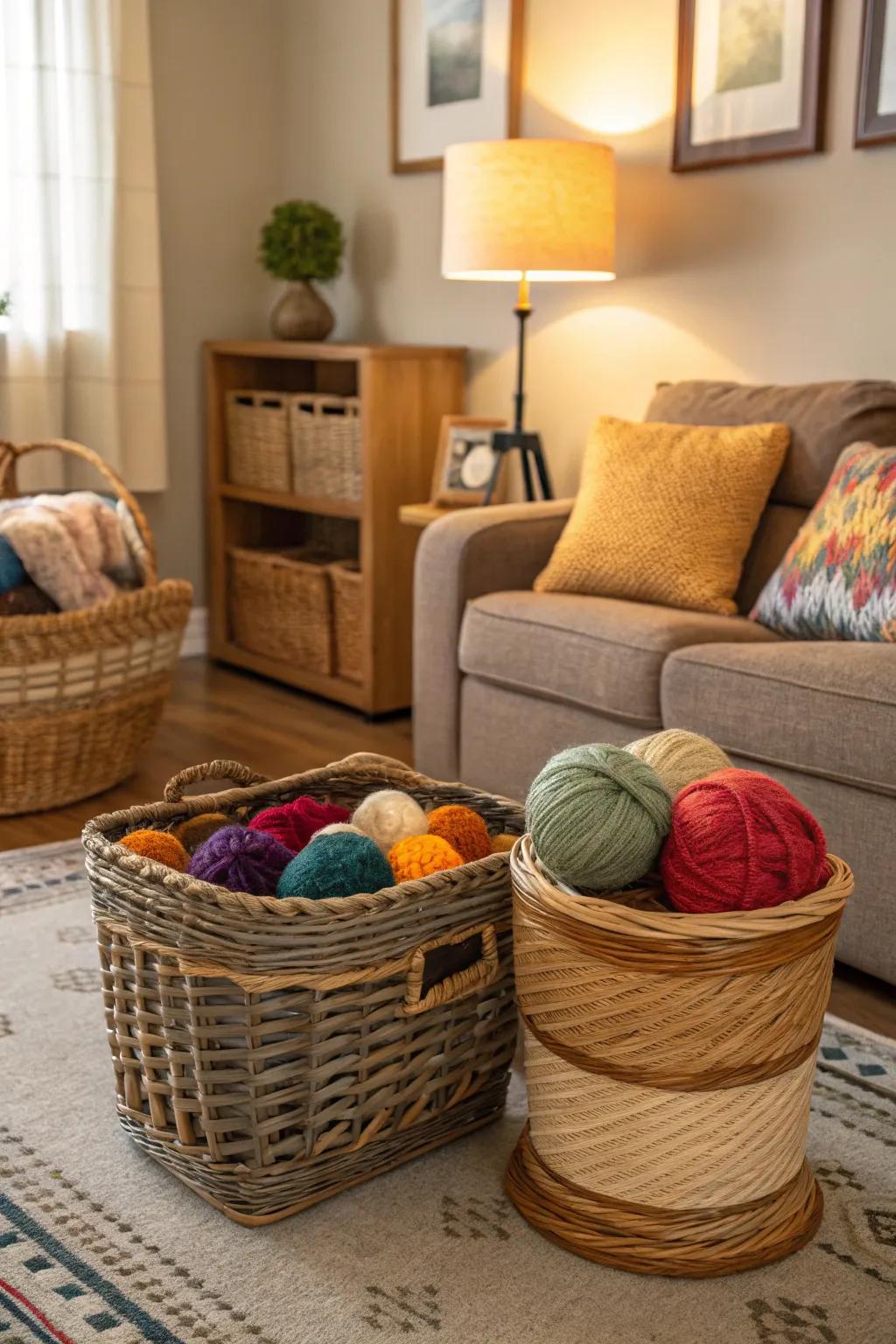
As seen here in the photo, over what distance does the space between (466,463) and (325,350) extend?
551mm

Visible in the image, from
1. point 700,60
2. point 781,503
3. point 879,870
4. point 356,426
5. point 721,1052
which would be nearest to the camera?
point 721,1052

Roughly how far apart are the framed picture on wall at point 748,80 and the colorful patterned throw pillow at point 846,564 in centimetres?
83

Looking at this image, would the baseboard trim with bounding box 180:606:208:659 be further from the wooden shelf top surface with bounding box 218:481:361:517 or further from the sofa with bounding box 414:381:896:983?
the sofa with bounding box 414:381:896:983

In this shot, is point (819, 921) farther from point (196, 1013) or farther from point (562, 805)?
point (196, 1013)

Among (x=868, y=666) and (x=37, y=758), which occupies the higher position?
(x=868, y=666)

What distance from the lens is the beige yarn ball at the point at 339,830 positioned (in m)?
1.53

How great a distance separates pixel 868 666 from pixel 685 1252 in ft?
3.20

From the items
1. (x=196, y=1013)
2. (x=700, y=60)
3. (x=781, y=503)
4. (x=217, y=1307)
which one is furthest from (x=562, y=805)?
(x=700, y=60)

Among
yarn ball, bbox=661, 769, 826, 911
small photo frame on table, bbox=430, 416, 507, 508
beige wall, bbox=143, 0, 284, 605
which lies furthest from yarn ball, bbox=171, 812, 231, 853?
beige wall, bbox=143, 0, 284, 605

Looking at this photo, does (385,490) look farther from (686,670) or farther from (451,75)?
(686,670)

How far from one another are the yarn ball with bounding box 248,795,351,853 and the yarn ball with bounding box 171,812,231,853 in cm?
4

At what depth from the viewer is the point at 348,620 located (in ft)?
12.2

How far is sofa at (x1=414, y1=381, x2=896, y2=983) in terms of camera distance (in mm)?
2062

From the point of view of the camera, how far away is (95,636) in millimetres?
2807
